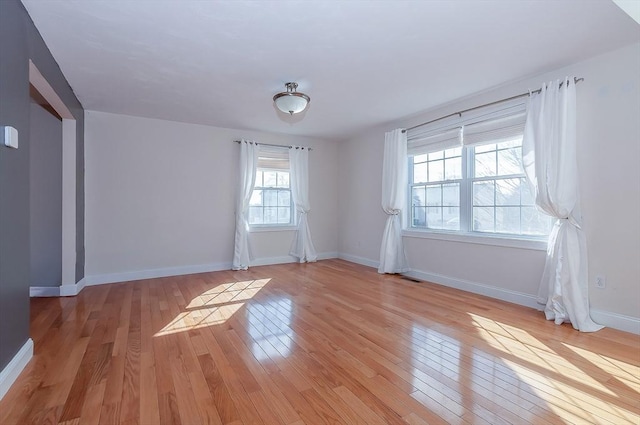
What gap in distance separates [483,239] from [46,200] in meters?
5.66

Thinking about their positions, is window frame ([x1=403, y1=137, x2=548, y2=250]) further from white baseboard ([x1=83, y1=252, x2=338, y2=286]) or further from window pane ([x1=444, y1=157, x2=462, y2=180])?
white baseboard ([x1=83, y1=252, x2=338, y2=286])

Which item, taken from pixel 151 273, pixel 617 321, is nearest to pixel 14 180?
pixel 151 273

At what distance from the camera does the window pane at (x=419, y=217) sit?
487 centimetres

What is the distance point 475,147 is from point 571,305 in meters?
2.14

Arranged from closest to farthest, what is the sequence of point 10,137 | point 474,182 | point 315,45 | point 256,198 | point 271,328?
point 10,137 → point 315,45 → point 271,328 → point 474,182 → point 256,198

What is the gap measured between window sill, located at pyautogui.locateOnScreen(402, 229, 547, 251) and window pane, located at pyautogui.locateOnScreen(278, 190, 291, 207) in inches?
95.3

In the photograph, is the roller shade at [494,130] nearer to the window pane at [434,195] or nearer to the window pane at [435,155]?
the window pane at [435,155]

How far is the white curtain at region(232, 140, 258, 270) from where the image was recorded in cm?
545

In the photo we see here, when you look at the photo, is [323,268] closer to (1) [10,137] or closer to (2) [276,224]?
(2) [276,224]

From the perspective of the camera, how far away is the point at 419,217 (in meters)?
4.96

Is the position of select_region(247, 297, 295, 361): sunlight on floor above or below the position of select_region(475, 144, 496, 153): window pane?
below

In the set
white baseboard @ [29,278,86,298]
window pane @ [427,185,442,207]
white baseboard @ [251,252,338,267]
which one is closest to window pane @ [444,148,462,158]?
window pane @ [427,185,442,207]

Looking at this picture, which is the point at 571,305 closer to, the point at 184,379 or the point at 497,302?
the point at 497,302

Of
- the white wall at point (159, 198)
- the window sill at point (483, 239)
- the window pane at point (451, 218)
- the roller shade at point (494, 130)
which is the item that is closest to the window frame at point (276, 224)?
the white wall at point (159, 198)
